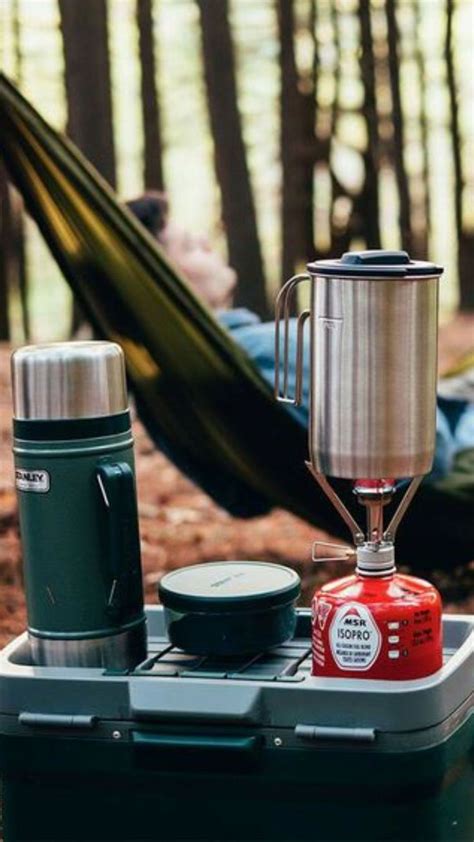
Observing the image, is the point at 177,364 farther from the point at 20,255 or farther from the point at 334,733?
the point at 334,733

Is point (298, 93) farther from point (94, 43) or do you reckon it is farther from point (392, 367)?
point (392, 367)

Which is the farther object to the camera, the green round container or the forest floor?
the forest floor

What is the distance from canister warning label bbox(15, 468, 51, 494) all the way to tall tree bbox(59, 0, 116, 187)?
75.6 inches

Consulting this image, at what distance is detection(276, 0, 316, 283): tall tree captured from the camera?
156 inches

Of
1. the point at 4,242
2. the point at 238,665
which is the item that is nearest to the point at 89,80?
the point at 4,242

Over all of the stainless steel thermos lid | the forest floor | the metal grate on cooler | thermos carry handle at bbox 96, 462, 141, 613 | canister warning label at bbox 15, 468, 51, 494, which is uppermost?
the stainless steel thermos lid

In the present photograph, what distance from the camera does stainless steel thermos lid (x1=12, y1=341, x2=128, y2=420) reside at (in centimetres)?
189

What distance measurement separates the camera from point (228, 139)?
403cm

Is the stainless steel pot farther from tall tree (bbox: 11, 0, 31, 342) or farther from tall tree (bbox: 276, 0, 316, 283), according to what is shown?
tall tree (bbox: 11, 0, 31, 342)

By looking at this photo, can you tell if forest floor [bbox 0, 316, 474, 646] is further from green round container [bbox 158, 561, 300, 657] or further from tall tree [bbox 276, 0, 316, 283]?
green round container [bbox 158, 561, 300, 657]

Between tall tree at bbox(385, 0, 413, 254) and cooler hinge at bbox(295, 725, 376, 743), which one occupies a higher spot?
tall tree at bbox(385, 0, 413, 254)

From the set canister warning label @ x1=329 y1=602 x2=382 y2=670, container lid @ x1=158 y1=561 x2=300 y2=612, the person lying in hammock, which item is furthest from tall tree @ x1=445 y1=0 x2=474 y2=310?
canister warning label @ x1=329 y1=602 x2=382 y2=670

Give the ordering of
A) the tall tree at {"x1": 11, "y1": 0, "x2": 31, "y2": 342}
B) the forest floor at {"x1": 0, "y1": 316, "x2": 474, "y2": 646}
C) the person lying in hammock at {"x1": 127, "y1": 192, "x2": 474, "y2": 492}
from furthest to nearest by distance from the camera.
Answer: the tall tree at {"x1": 11, "y1": 0, "x2": 31, "y2": 342} → the forest floor at {"x1": 0, "y1": 316, "x2": 474, "y2": 646} → the person lying in hammock at {"x1": 127, "y1": 192, "x2": 474, "y2": 492}

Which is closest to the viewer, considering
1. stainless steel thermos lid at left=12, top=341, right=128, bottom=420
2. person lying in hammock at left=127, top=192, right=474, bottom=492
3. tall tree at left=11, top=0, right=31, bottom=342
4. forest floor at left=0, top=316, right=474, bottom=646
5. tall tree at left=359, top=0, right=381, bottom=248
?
stainless steel thermos lid at left=12, top=341, right=128, bottom=420
